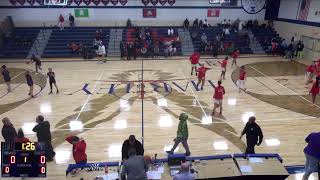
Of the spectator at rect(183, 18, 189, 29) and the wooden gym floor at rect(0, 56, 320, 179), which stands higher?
the spectator at rect(183, 18, 189, 29)

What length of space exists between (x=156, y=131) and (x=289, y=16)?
878 inches

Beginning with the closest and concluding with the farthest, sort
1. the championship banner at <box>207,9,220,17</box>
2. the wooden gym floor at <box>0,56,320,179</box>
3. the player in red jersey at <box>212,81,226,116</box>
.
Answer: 1. the wooden gym floor at <box>0,56,320,179</box>
2. the player in red jersey at <box>212,81,226,116</box>
3. the championship banner at <box>207,9,220,17</box>

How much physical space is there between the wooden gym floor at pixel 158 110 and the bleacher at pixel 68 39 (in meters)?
5.44

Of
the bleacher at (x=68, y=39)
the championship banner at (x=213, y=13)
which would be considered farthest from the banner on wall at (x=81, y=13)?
the championship banner at (x=213, y=13)

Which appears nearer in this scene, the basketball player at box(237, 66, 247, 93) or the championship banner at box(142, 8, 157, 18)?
the basketball player at box(237, 66, 247, 93)

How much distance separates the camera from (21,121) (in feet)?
40.3

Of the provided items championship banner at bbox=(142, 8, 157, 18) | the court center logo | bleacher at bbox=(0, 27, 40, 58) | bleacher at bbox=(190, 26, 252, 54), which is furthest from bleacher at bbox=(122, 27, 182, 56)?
bleacher at bbox=(0, 27, 40, 58)

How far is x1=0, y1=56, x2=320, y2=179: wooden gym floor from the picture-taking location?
10242 millimetres

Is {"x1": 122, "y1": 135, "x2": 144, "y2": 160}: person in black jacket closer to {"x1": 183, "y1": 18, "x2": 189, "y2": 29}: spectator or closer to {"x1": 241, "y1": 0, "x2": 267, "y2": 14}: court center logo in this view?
{"x1": 183, "y1": 18, "x2": 189, "y2": 29}: spectator

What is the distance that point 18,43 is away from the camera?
27.0m

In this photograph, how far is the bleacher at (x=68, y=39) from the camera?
26.3 metres

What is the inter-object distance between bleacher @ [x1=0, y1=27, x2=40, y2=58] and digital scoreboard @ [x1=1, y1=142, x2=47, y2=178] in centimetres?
2154

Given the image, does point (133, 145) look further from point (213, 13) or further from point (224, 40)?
point (213, 13)

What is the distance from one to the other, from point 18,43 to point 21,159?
23.4 m
